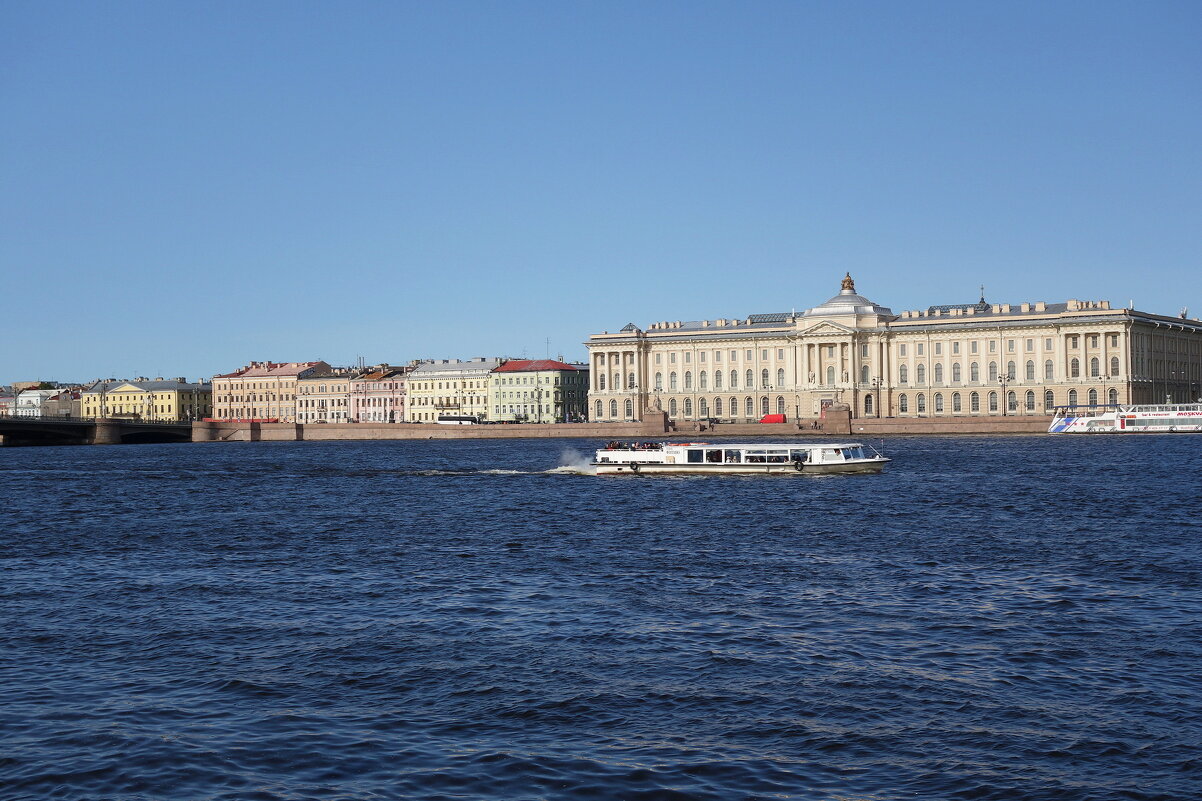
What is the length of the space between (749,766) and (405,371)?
11891cm

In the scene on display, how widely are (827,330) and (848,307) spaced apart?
2595 millimetres

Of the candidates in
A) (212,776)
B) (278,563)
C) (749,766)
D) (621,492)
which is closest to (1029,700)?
(749,766)

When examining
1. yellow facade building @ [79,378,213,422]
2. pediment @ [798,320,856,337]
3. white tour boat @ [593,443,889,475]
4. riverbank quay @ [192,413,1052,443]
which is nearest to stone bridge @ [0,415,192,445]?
riverbank quay @ [192,413,1052,443]

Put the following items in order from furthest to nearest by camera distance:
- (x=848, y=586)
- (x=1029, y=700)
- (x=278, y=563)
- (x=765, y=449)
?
(x=765, y=449) < (x=278, y=563) < (x=848, y=586) < (x=1029, y=700)

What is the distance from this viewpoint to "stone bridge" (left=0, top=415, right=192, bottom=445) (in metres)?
87.6

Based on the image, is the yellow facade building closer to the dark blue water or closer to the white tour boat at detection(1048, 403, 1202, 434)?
the white tour boat at detection(1048, 403, 1202, 434)

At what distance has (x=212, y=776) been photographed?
9.62 m

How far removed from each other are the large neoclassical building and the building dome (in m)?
0.12

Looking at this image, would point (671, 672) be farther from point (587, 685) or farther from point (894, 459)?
point (894, 459)

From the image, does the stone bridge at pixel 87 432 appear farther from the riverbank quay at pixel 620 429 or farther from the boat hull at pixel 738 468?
the boat hull at pixel 738 468

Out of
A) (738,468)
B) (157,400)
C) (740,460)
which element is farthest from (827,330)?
(157,400)

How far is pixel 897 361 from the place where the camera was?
9569cm

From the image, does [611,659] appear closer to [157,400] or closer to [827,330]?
[827,330]

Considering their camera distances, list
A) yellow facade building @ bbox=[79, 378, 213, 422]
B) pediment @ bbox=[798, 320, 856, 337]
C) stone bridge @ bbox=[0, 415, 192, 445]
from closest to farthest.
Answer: stone bridge @ bbox=[0, 415, 192, 445], pediment @ bbox=[798, 320, 856, 337], yellow facade building @ bbox=[79, 378, 213, 422]
